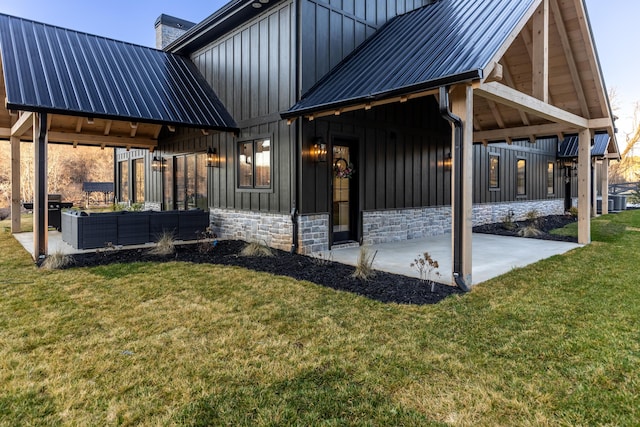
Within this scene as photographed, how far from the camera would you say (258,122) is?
8039mm

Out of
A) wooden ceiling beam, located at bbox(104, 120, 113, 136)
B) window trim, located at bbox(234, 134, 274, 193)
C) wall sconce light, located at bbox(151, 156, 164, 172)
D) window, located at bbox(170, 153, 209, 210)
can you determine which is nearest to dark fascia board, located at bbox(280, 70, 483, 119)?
window trim, located at bbox(234, 134, 274, 193)

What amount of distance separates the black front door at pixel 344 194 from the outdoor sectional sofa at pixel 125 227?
11.2ft

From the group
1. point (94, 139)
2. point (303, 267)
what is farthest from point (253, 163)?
point (94, 139)

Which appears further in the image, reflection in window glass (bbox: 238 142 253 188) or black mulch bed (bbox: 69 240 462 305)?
reflection in window glass (bbox: 238 142 253 188)

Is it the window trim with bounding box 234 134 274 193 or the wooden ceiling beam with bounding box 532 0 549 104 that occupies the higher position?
the wooden ceiling beam with bounding box 532 0 549 104

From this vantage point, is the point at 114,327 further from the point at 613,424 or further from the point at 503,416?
the point at 613,424

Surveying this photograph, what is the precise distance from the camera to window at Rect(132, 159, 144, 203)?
1433cm

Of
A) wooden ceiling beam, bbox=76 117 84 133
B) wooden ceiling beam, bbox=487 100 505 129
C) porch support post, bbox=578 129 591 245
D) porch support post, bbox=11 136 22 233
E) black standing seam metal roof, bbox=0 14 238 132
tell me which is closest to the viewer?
black standing seam metal roof, bbox=0 14 238 132

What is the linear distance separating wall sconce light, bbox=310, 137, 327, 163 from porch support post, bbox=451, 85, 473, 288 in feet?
9.50

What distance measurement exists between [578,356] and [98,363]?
12.3 feet

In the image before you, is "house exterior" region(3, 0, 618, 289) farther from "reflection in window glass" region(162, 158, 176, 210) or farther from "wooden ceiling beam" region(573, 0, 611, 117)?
"reflection in window glass" region(162, 158, 176, 210)

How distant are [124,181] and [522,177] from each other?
16490 millimetres

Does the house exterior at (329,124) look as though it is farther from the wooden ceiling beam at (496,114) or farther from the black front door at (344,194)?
the wooden ceiling beam at (496,114)

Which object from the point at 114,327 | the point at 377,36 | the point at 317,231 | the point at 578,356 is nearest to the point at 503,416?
the point at 578,356
